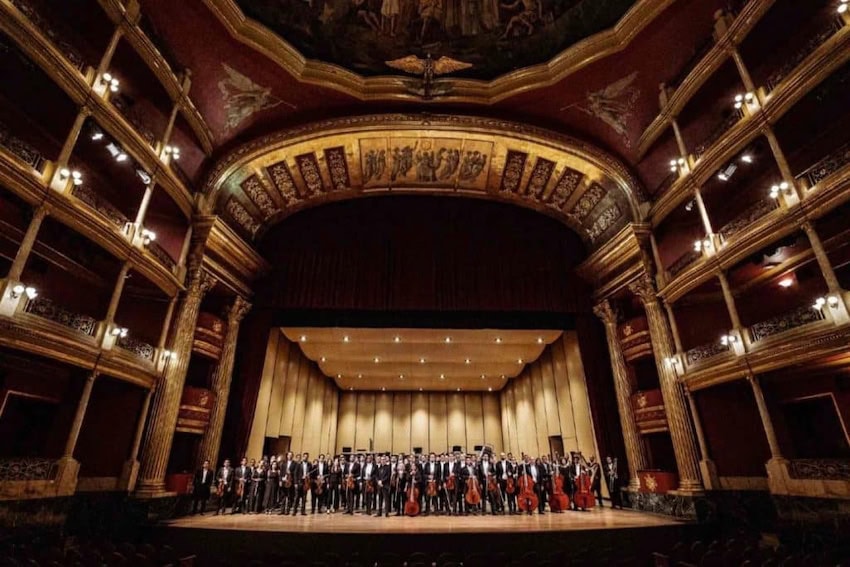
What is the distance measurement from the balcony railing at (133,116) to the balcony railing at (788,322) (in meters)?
14.1

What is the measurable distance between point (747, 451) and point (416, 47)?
12.8 metres

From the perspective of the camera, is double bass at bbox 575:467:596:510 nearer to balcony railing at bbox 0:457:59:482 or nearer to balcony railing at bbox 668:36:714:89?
balcony railing at bbox 668:36:714:89

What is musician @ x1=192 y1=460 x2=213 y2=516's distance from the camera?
9.70 meters

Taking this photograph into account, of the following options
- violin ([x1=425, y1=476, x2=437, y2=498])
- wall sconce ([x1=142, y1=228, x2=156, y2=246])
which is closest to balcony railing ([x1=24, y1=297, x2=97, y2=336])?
wall sconce ([x1=142, y1=228, x2=156, y2=246])

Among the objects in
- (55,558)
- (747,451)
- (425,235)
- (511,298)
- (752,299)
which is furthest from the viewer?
(425,235)

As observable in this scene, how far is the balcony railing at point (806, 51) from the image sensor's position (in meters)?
7.49

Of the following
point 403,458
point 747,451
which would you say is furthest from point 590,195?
point 403,458

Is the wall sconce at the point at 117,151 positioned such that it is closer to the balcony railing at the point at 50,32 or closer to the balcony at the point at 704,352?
the balcony railing at the point at 50,32

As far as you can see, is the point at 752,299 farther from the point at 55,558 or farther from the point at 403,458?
the point at 55,558

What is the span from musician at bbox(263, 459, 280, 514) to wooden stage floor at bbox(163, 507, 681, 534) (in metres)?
0.52

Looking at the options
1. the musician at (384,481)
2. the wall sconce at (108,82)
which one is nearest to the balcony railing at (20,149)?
the wall sconce at (108,82)

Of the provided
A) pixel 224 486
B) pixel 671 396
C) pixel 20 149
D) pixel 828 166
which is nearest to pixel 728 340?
pixel 671 396

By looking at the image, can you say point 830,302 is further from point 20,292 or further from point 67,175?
point 67,175

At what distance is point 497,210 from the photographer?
15055mm
